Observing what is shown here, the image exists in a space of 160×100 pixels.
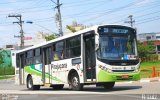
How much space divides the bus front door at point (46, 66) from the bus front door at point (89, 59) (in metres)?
5.23

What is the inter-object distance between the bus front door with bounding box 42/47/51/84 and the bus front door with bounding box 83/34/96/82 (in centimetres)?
523

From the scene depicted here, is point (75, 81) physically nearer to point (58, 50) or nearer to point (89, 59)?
point (89, 59)

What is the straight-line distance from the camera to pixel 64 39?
2455cm

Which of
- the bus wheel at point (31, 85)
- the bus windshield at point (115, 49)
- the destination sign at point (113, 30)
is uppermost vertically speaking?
the destination sign at point (113, 30)

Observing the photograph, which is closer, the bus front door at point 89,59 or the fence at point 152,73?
the bus front door at point 89,59

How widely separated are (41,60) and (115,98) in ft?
40.6

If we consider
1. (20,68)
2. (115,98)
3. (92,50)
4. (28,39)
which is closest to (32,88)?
(20,68)

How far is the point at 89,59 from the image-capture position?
2195 centimetres

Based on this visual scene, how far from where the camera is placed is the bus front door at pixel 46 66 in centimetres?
2705

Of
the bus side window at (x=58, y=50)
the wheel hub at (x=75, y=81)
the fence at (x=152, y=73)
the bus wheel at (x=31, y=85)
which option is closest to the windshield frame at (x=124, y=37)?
the wheel hub at (x=75, y=81)

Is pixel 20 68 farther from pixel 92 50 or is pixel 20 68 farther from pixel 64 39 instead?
pixel 92 50

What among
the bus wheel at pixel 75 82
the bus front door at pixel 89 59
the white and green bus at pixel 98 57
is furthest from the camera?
the bus wheel at pixel 75 82

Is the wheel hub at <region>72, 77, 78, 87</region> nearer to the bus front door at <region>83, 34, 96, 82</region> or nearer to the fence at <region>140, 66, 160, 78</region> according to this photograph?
the bus front door at <region>83, 34, 96, 82</region>

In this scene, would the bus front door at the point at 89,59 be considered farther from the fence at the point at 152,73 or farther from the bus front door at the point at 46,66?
the fence at the point at 152,73
